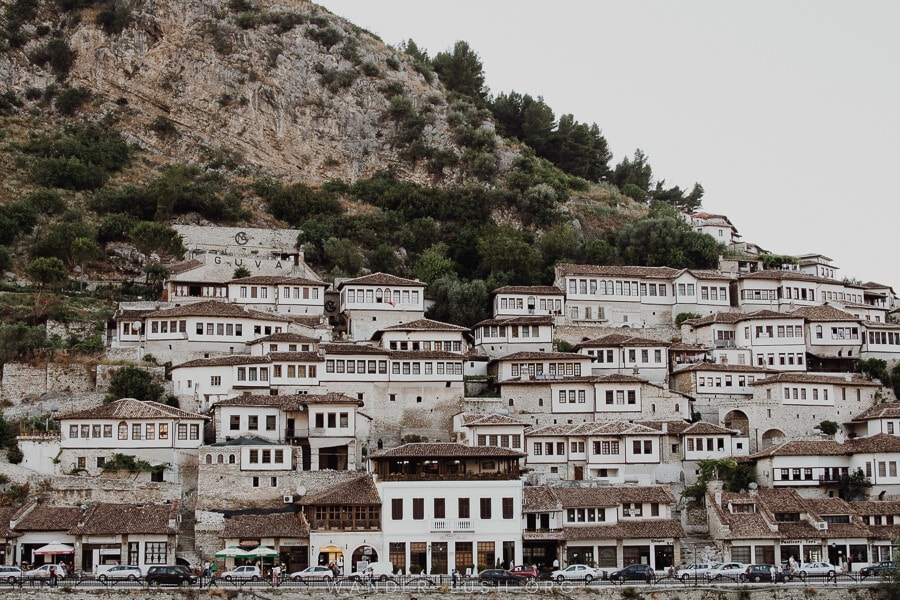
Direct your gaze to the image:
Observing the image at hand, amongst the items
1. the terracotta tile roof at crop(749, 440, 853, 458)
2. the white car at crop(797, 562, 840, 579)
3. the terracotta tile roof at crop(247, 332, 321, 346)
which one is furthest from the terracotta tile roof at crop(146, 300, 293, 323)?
the white car at crop(797, 562, 840, 579)

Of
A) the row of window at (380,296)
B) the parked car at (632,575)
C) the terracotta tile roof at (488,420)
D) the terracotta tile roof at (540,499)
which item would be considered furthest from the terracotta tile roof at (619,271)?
the parked car at (632,575)

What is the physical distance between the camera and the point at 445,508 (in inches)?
2169

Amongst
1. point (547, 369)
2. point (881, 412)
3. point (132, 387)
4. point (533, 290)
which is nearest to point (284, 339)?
point (132, 387)

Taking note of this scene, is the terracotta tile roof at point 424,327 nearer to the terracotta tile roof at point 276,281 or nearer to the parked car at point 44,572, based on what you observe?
the terracotta tile roof at point 276,281

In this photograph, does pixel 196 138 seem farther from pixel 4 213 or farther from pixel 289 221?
pixel 4 213

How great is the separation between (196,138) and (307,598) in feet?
235

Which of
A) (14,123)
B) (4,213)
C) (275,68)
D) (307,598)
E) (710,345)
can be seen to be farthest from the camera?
(275,68)

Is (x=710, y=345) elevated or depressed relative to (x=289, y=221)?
depressed

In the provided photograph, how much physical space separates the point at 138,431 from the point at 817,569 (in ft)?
110

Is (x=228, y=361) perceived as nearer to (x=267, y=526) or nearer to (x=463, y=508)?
(x=267, y=526)

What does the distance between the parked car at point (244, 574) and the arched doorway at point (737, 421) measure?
31.7 m

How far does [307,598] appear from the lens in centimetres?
4488

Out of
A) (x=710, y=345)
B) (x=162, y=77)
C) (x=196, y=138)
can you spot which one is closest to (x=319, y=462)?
(x=710, y=345)

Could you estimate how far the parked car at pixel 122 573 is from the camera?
45.3 meters
